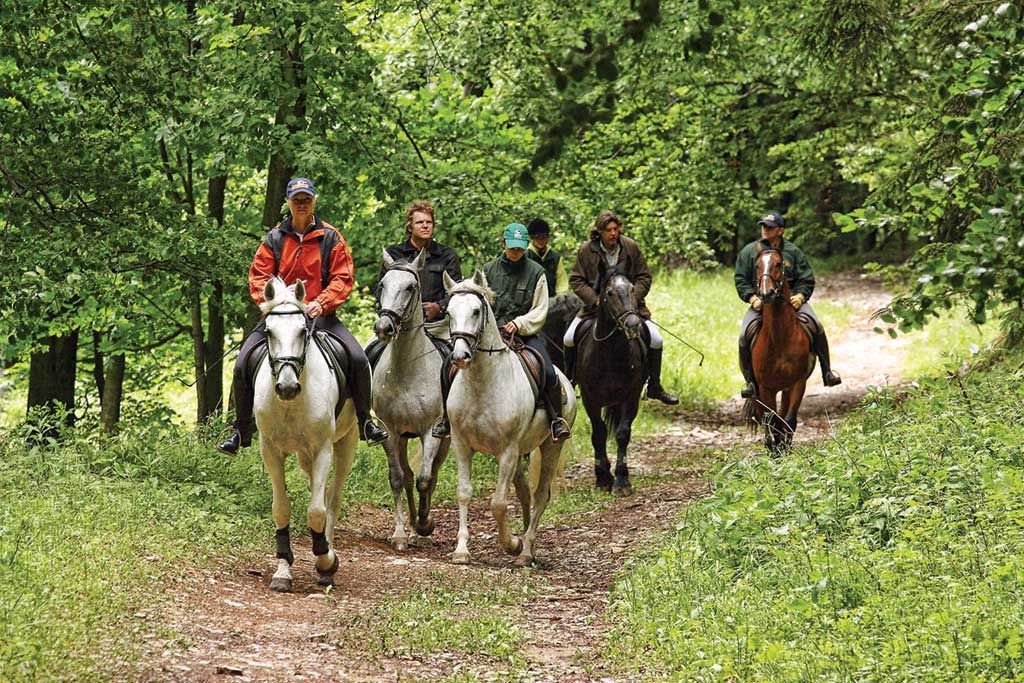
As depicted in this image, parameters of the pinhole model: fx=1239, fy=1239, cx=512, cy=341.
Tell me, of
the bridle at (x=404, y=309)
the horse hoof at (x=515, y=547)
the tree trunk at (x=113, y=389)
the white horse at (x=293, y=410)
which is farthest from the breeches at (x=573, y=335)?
the tree trunk at (x=113, y=389)

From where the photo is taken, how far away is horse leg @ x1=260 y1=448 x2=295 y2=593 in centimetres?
930

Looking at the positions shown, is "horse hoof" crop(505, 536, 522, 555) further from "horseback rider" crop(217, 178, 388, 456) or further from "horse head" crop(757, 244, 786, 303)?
"horse head" crop(757, 244, 786, 303)

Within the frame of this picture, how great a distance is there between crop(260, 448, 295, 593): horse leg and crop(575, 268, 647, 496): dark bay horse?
5396mm

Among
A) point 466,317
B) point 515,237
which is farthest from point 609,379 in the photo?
point 466,317

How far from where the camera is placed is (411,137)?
16391 millimetres

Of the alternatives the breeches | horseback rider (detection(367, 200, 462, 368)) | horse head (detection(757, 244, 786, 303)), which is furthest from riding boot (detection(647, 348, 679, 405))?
horseback rider (detection(367, 200, 462, 368))

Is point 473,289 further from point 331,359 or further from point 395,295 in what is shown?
point 331,359

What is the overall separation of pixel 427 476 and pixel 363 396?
5.30ft

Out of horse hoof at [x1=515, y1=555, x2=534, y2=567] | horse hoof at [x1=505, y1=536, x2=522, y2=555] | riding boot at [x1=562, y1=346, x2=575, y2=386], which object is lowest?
horse hoof at [x1=515, y1=555, x2=534, y2=567]

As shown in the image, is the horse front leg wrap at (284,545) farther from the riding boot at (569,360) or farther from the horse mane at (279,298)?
the riding boot at (569,360)

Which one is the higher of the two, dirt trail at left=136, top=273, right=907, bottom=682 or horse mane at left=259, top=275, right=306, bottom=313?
horse mane at left=259, top=275, right=306, bottom=313

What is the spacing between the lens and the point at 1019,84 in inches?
296

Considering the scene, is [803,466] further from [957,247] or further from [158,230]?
[158,230]

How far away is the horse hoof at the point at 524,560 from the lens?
1087cm
